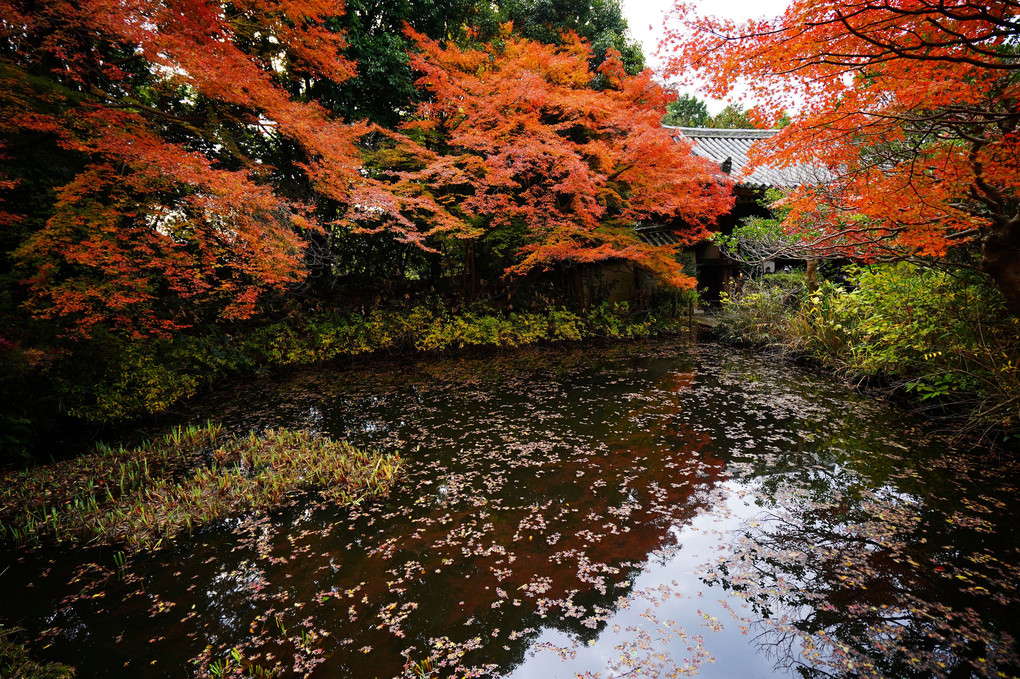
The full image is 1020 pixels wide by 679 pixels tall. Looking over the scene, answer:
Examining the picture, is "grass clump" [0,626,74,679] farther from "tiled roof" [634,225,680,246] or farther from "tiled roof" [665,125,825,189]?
"tiled roof" [634,225,680,246]

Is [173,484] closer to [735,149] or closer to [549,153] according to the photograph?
[549,153]

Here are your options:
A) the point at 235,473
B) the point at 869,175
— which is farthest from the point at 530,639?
the point at 869,175

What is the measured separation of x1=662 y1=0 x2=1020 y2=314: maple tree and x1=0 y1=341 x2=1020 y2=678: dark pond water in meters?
2.03

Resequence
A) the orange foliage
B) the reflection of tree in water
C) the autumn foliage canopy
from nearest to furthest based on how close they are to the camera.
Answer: the reflection of tree in water
the autumn foliage canopy
the orange foliage

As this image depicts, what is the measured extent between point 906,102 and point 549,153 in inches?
228

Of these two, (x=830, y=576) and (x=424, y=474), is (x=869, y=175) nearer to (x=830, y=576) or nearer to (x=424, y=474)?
(x=830, y=576)

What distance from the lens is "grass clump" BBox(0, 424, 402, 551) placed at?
138 inches

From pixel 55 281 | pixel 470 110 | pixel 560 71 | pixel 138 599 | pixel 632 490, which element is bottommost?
pixel 138 599

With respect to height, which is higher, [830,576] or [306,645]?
[830,576]

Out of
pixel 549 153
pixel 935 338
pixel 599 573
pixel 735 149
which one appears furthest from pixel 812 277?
pixel 735 149

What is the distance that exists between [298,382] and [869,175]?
9.24m

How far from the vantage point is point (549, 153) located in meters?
8.14

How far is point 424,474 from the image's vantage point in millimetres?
4383

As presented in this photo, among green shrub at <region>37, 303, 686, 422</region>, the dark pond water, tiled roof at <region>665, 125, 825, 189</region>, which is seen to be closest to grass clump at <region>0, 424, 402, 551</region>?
the dark pond water
